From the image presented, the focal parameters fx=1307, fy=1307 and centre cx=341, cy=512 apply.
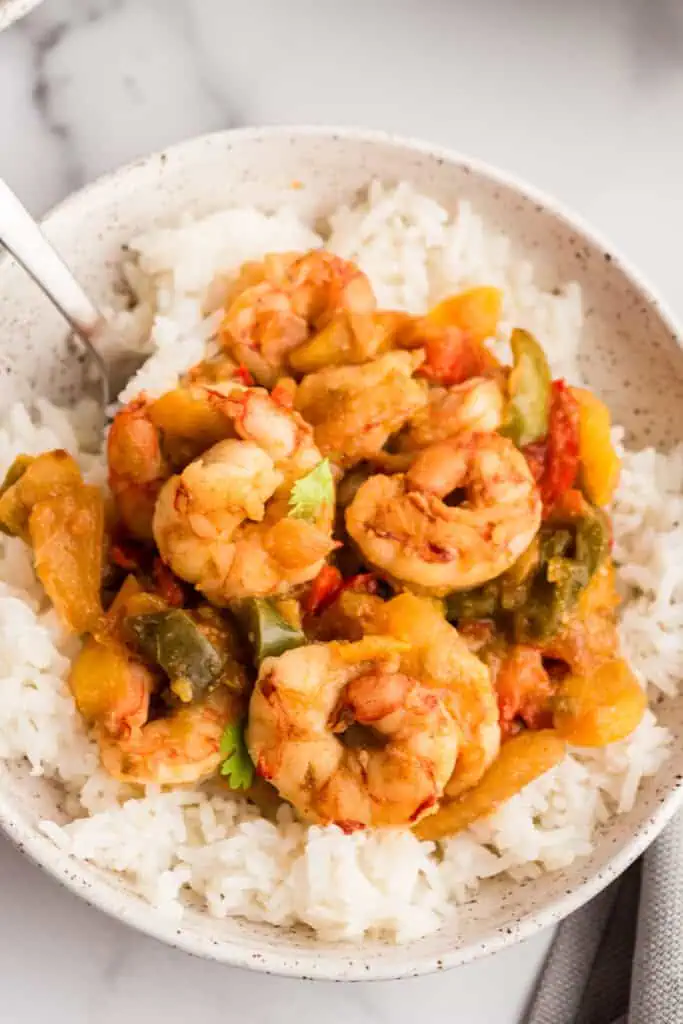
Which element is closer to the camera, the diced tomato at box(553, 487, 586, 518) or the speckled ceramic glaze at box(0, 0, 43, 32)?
the speckled ceramic glaze at box(0, 0, 43, 32)

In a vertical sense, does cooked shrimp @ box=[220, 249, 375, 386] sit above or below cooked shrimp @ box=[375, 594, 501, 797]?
above

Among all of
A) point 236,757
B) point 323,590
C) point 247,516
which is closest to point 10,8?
point 247,516

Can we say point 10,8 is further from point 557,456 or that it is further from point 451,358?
point 557,456

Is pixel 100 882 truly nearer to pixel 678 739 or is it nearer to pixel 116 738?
pixel 116 738

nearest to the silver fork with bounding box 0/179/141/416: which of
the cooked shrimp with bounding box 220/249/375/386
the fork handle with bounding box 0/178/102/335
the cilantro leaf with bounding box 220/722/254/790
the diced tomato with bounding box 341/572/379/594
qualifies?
the fork handle with bounding box 0/178/102/335

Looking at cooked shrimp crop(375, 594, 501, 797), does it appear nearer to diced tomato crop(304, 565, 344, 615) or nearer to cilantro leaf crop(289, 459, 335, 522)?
diced tomato crop(304, 565, 344, 615)

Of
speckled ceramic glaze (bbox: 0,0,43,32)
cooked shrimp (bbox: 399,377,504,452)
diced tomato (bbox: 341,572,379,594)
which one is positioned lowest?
diced tomato (bbox: 341,572,379,594)
